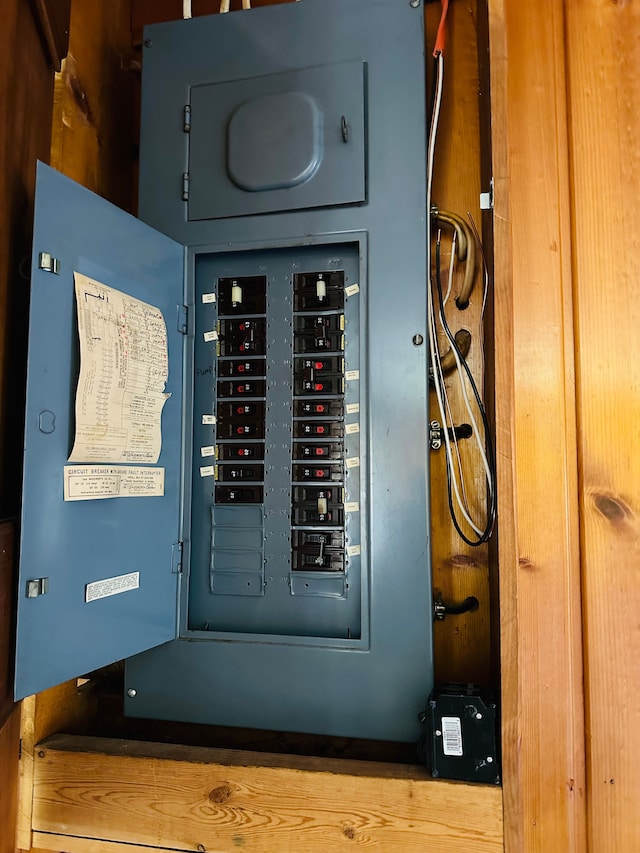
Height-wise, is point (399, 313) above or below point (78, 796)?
above

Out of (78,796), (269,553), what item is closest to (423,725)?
(269,553)

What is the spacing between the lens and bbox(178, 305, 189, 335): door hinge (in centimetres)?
124

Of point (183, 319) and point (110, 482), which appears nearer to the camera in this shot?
point (110, 482)

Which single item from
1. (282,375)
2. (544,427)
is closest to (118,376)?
(282,375)

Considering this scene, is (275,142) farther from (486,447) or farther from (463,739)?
(463,739)

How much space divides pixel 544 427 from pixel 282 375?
1.71 ft

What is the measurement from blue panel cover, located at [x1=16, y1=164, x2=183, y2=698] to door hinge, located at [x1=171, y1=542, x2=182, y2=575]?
0.01 metres

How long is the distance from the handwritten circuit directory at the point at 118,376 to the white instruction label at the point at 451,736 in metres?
0.68

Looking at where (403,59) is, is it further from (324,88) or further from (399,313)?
(399,313)

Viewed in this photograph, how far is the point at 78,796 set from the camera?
1.10 metres

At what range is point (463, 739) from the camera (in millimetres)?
986

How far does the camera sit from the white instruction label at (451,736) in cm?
99

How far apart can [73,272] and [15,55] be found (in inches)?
15.0

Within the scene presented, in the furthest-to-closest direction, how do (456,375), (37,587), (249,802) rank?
1. (456,375)
2. (249,802)
3. (37,587)
